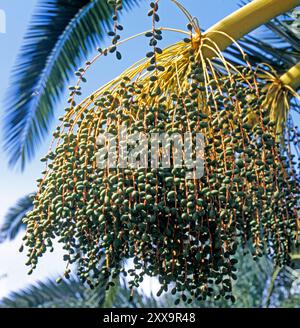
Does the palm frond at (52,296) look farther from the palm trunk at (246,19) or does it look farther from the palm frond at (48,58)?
the palm trunk at (246,19)

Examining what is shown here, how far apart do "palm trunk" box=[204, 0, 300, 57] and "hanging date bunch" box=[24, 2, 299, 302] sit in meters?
0.15

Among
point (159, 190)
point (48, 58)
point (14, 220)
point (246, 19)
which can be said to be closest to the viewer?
point (159, 190)

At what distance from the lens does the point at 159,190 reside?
99 centimetres

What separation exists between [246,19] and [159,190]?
1.96 ft

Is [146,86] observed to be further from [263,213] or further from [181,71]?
[263,213]

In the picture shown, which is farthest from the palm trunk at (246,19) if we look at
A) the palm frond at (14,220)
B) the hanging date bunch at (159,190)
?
the palm frond at (14,220)

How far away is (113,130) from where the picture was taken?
105 cm

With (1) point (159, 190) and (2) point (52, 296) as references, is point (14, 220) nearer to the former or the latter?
(2) point (52, 296)

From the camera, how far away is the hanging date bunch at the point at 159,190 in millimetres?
982

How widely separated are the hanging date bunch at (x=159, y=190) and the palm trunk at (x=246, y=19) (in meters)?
0.15

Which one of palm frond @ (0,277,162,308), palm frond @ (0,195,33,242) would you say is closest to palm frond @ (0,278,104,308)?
palm frond @ (0,277,162,308)

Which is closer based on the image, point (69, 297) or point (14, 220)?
point (69, 297)

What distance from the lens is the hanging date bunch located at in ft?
3.22

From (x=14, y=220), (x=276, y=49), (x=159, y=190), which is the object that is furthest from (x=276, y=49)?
(x=14, y=220)
